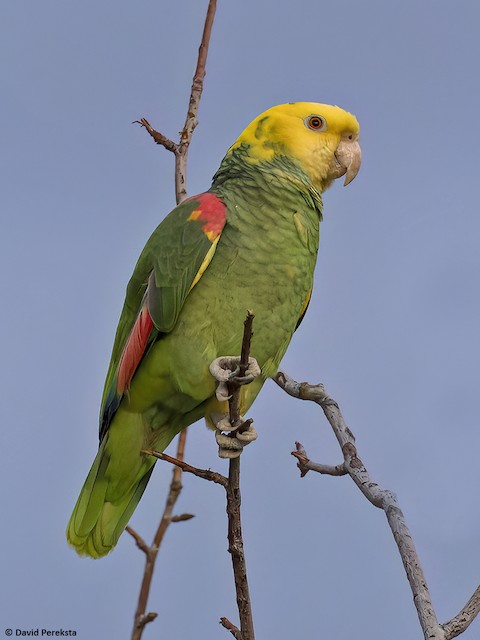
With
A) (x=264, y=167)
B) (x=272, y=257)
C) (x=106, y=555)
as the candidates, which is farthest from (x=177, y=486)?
(x=264, y=167)

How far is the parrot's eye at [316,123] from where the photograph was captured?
12.2 feet

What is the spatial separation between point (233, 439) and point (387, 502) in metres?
0.66

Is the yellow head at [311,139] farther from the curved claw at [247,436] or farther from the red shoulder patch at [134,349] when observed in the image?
the curved claw at [247,436]

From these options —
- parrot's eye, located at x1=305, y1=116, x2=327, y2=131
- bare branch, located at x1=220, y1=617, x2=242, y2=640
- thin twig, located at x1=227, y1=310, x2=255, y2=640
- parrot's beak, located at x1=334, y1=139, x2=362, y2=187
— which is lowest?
bare branch, located at x1=220, y1=617, x2=242, y2=640

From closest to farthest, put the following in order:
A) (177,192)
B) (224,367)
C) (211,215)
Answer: (224,367), (211,215), (177,192)

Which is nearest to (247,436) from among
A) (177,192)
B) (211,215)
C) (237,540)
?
(237,540)

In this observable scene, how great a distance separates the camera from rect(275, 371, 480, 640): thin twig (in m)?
2.36

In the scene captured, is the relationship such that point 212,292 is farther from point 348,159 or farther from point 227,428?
point 348,159

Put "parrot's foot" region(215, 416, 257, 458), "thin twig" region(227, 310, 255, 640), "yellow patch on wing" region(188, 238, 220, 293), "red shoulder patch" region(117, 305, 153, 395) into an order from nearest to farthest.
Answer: "thin twig" region(227, 310, 255, 640) < "parrot's foot" region(215, 416, 257, 458) < "yellow patch on wing" region(188, 238, 220, 293) < "red shoulder patch" region(117, 305, 153, 395)

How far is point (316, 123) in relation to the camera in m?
3.73

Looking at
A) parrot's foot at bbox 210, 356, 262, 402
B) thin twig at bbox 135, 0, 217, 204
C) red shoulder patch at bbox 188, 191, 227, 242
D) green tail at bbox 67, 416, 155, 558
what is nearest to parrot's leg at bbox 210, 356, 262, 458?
parrot's foot at bbox 210, 356, 262, 402

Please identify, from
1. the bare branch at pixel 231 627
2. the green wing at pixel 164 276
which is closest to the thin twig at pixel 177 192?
the green wing at pixel 164 276

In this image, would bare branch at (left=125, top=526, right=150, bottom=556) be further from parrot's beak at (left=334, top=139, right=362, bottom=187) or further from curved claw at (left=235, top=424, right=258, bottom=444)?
parrot's beak at (left=334, top=139, right=362, bottom=187)

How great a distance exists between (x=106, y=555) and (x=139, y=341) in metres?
1.13
